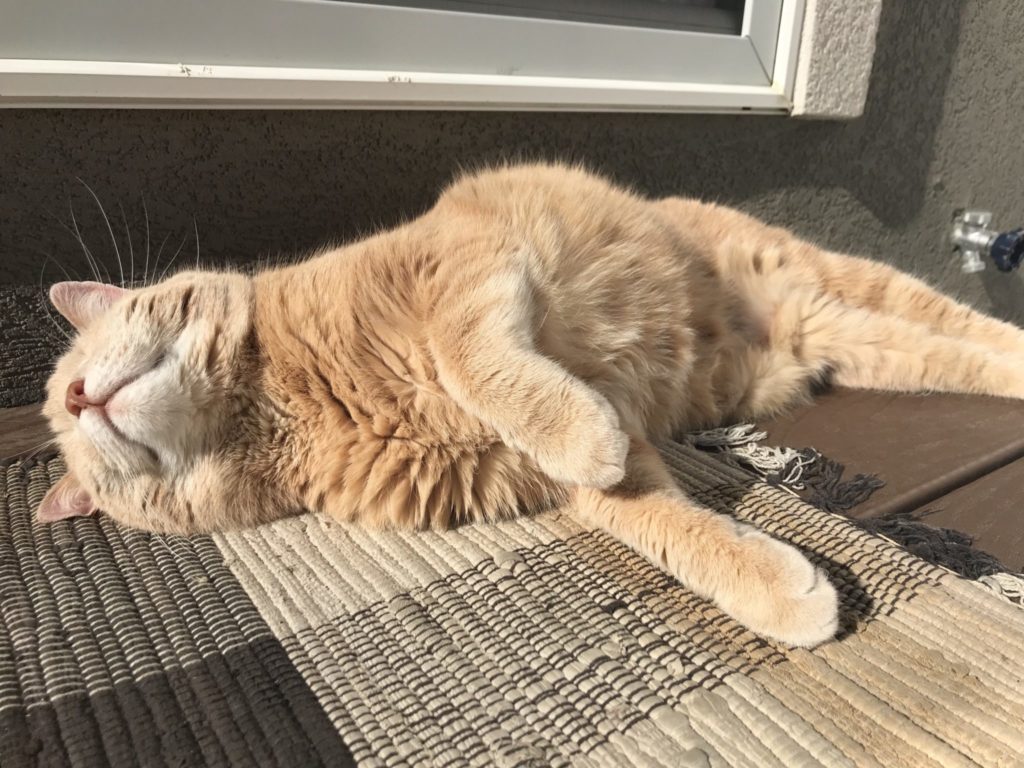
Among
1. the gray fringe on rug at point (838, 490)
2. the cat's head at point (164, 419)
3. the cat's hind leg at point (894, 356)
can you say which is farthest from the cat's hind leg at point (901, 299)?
the cat's head at point (164, 419)

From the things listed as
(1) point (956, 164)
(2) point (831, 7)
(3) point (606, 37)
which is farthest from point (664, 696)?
(1) point (956, 164)

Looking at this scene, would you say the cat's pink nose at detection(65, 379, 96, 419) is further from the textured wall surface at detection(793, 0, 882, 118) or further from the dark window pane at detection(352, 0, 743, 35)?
the textured wall surface at detection(793, 0, 882, 118)

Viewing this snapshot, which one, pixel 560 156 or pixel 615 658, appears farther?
pixel 560 156

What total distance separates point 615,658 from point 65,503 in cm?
103

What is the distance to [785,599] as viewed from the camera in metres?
0.90

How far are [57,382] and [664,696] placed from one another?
1.30 m

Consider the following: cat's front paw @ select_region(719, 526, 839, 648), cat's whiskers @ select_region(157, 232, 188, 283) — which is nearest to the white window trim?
cat's whiskers @ select_region(157, 232, 188, 283)

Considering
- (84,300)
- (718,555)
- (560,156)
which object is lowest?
(718,555)

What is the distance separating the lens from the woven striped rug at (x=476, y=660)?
0.76 m

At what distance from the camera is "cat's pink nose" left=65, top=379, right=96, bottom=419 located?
3.76 feet

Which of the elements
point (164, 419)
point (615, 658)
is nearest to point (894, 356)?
point (615, 658)

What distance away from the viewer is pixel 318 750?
29.7 inches

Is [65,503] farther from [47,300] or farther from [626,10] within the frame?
[626,10]

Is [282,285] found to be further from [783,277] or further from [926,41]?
[926,41]
